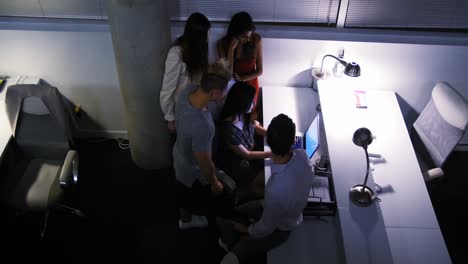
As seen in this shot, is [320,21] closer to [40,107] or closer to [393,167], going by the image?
[393,167]

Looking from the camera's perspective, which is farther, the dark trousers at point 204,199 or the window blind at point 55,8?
the window blind at point 55,8

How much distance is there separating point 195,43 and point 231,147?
0.84 metres

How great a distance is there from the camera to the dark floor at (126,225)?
3346 millimetres

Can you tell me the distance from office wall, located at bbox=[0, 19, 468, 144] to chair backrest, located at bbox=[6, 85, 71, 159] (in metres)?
0.71

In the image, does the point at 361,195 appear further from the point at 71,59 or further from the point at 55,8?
the point at 55,8

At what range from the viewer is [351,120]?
11.4 ft

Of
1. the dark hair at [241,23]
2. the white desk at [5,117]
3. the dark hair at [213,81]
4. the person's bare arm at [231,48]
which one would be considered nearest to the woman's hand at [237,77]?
the person's bare arm at [231,48]

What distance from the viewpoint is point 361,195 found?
2816mm

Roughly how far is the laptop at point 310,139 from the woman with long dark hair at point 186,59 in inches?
38.0

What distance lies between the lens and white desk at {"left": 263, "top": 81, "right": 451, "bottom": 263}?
2.56 m

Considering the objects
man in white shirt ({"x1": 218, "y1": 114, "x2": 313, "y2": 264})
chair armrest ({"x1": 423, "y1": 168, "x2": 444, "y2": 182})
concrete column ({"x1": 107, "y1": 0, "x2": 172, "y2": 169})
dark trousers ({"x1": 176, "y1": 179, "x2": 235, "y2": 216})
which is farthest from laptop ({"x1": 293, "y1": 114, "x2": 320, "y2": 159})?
concrete column ({"x1": 107, "y1": 0, "x2": 172, "y2": 169})

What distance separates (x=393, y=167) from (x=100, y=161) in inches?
110

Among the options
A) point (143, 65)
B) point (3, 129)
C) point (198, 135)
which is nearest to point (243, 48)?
point (143, 65)

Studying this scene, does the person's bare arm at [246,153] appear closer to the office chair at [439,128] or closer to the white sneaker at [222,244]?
the white sneaker at [222,244]
